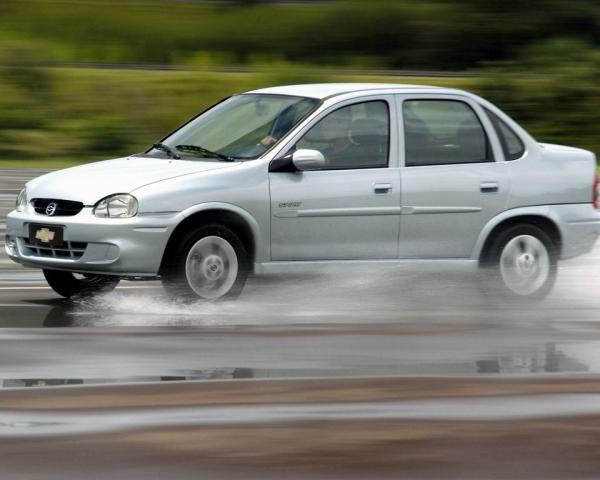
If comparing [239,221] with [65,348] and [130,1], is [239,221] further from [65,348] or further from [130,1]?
[130,1]

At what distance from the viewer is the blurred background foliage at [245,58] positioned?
1038 inches

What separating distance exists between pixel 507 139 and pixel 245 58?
36.1m

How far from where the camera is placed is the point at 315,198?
386 inches

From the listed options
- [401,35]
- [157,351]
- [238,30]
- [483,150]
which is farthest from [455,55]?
[157,351]

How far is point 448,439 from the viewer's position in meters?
5.89

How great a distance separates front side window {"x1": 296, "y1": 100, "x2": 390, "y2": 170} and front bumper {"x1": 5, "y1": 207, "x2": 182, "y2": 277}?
1241mm

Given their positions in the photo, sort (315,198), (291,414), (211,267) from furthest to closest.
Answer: (315,198) < (211,267) < (291,414)

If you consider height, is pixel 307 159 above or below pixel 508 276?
above

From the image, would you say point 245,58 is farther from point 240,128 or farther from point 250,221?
point 250,221

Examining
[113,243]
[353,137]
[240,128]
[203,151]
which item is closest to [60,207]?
[113,243]

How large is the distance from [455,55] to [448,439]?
38.9m

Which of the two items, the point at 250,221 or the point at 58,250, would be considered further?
the point at 250,221

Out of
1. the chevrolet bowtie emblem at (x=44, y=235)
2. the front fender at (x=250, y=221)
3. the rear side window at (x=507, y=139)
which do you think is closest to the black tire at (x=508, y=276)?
the rear side window at (x=507, y=139)

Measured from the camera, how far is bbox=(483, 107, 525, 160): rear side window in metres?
10.6
